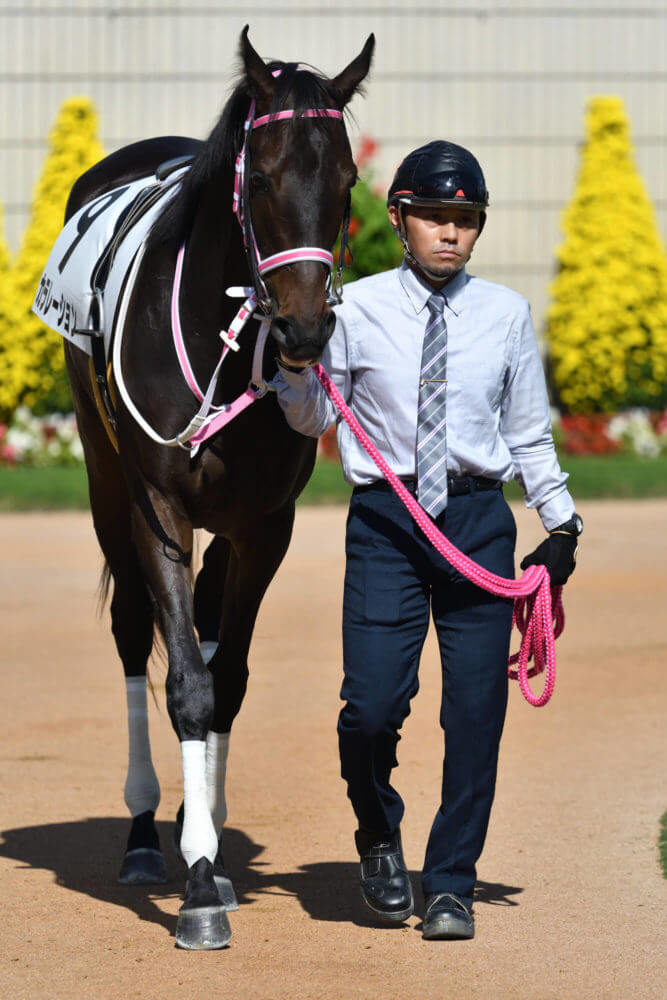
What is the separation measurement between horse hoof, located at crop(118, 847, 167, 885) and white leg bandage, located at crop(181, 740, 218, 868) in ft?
1.87

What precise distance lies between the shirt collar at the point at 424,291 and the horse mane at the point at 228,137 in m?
0.51

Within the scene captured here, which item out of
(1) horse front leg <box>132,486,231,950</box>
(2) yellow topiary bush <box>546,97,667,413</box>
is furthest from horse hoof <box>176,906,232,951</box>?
(2) yellow topiary bush <box>546,97,667,413</box>

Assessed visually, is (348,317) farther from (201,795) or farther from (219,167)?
(201,795)

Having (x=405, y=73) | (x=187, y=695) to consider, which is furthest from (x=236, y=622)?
(x=405, y=73)

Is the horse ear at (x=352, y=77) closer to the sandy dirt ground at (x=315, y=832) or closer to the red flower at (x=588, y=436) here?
the sandy dirt ground at (x=315, y=832)

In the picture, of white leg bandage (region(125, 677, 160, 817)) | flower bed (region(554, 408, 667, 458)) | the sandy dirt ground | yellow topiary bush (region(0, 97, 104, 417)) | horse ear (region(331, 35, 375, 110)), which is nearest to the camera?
the sandy dirt ground

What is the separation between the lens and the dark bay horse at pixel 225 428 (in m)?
3.71

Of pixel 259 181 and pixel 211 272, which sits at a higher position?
pixel 259 181

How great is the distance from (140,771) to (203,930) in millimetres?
1010

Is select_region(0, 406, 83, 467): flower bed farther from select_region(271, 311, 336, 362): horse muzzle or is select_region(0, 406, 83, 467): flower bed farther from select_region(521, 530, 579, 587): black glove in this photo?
select_region(271, 311, 336, 362): horse muzzle

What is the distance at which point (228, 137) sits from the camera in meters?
4.08

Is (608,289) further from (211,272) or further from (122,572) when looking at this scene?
(211,272)

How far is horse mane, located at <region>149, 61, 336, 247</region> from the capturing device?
12.4ft

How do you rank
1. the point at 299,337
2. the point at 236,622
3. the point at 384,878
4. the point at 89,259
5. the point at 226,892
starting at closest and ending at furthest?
the point at 299,337, the point at 384,878, the point at 226,892, the point at 236,622, the point at 89,259
